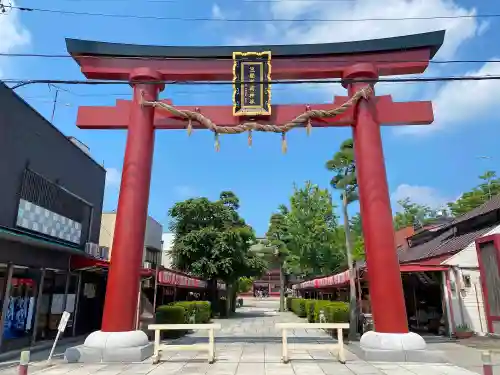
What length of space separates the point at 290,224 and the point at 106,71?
24.7 m

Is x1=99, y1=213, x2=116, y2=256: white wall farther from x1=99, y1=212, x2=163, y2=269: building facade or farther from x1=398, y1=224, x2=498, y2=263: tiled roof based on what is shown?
x1=398, y1=224, x2=498, y2=263: tiled roof

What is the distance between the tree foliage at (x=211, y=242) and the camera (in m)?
26.7

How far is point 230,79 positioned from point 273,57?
1.51 metres

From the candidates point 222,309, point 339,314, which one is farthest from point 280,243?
point 339,314

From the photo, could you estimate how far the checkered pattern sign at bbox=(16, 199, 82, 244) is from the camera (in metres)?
11.9

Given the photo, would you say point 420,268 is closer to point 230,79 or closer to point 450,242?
point 450,242

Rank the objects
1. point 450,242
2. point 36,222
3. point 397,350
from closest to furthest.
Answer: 1. point 397,350
2. point 36,222
3. point 450,242

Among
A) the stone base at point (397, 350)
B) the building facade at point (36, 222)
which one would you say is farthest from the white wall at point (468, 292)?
the building facade at point (36, 222)

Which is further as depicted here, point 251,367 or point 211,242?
point 211,242

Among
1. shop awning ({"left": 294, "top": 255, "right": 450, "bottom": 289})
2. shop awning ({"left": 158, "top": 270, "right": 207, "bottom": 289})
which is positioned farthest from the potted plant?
shop awning ({"left": 158, "top": 270, "right": 207, "bottom": 289})

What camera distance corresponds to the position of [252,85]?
11.9 meters

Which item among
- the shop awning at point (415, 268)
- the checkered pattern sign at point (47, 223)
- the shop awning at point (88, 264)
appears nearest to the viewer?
the checkered pattern sign at point (47, 223)

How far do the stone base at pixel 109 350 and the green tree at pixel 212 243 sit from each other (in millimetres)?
16456

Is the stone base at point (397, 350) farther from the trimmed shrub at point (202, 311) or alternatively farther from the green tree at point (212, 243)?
the green tree at point (212, 243)
